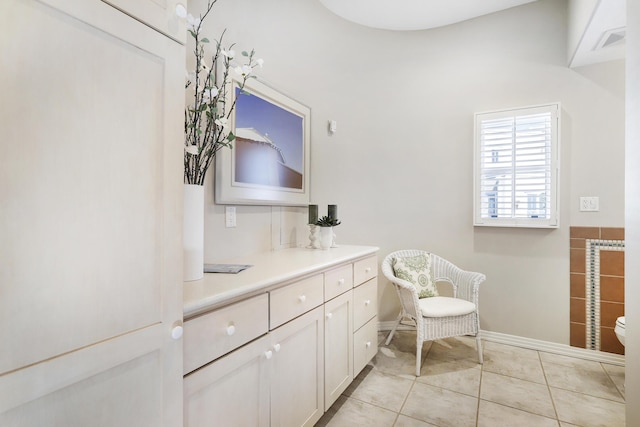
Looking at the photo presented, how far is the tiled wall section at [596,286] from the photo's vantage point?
8.23 feet

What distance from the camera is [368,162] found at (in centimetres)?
325

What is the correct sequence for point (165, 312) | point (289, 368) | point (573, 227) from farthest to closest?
point (573, 227), point (289, 368), point (165, 312)

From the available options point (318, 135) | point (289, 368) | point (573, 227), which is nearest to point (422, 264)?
point (573, 227)

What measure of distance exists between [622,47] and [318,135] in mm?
2345

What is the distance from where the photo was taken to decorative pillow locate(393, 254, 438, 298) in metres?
2.74

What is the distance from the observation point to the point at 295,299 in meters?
1.54

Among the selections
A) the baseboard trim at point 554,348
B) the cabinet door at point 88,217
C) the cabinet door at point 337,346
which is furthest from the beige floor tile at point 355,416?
the baseboard trim at point 554,348

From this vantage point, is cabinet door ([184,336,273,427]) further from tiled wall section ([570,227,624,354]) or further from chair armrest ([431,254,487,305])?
tiled wall section ([570,227,624,354])

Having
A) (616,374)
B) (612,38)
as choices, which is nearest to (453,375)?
(616,374)

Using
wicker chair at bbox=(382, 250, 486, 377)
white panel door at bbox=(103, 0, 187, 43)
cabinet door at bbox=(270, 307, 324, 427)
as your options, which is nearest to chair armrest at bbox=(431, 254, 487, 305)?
wicker chair at bbox=(382, 250, 486, 377)

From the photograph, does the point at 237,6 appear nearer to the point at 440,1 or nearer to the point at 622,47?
the point at 440,1

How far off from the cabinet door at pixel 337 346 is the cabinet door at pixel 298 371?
6 cm

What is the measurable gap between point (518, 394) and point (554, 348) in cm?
89

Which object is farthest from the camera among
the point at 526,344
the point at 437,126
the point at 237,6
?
the point at 437,126
